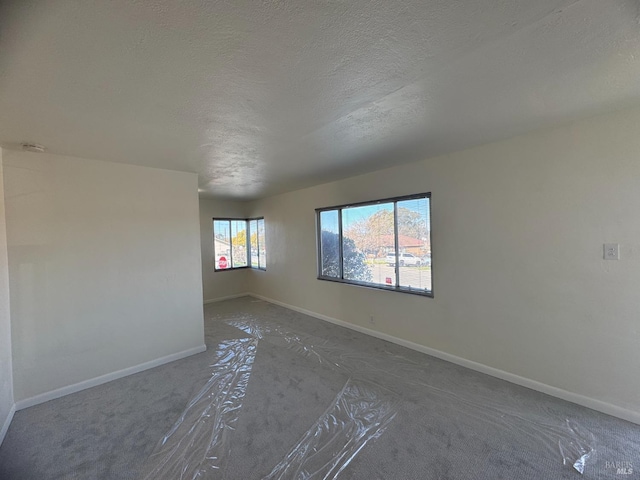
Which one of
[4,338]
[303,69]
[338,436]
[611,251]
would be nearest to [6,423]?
[4,338]

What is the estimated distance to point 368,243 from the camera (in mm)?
4023

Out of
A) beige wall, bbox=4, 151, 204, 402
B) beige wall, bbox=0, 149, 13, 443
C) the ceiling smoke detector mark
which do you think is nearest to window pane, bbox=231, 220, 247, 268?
beige wall, bbox=4, 151, 204, 402

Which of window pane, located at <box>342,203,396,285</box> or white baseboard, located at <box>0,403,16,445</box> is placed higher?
window pane, located at <box>342,203,396,285</box>

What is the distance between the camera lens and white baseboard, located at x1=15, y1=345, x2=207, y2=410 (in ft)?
8.06

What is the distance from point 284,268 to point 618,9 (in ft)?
16.7

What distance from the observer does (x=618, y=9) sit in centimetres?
107

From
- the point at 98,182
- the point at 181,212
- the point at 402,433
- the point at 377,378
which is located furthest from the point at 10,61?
the point at 377,378

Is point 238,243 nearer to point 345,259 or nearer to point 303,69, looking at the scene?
point 345,259

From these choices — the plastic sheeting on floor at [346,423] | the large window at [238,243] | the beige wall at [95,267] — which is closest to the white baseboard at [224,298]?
the large window at [238,243]

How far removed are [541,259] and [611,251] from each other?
1.44 ft

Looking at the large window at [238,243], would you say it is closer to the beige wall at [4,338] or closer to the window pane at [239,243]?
the window pane at [239,243]

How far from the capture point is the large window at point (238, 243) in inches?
246
